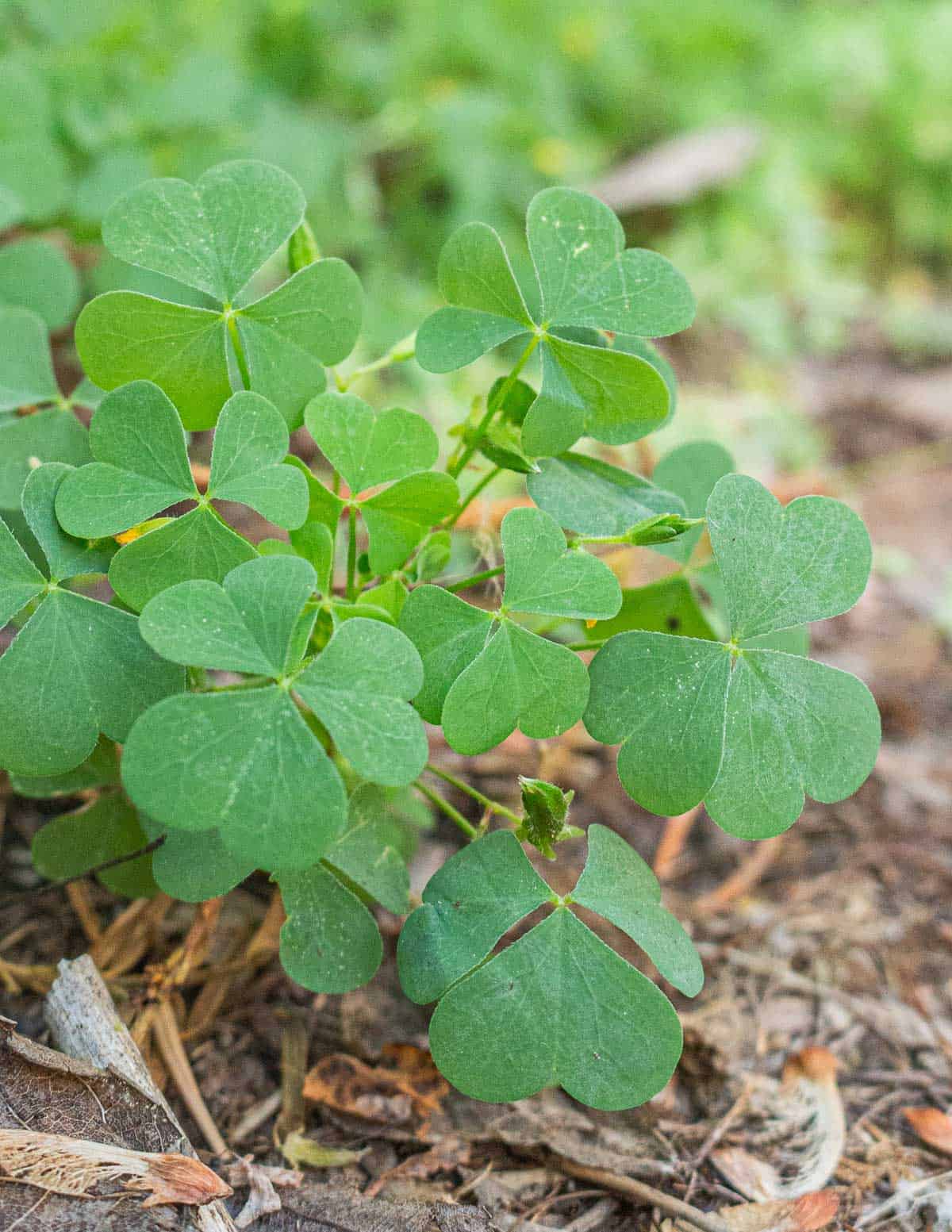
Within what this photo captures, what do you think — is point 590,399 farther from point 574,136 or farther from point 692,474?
point 574,136

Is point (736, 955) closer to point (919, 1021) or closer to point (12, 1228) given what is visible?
point (919, 1021)

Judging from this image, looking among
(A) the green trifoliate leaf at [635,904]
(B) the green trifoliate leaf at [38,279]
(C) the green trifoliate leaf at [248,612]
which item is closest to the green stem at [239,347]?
(C) the green trifoliate leaf at [248,612]

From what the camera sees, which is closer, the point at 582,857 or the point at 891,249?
the point at 582,857

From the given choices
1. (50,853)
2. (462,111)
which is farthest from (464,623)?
(462,111)

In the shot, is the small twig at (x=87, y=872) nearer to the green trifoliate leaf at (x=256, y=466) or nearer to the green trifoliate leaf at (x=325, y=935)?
the green trifoliate leaf at (x=325, y=935)

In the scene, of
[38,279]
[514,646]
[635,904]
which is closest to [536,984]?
[635,904]

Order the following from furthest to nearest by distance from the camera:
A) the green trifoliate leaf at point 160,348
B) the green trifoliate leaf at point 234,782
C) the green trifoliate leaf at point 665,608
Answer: the green trifoliate leaf at point 665,608 < the green trifoliate leaf at point 160,348 < the green trifoliate leaf at point 234,782
